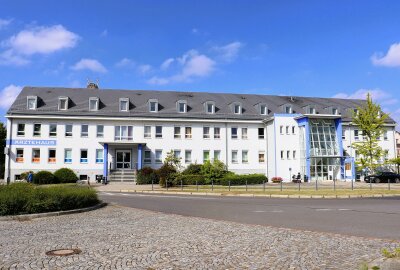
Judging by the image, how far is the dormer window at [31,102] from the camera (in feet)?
151

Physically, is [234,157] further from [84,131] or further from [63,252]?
[63,252]

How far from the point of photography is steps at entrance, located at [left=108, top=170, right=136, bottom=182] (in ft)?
143

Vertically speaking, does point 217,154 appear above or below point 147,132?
below

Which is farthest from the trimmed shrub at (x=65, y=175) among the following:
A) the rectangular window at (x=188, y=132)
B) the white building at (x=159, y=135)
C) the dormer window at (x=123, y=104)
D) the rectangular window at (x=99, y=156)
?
the rectangular window at (x=188, y=132)

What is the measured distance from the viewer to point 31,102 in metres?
46.4

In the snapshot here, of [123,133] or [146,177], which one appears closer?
[146,177]

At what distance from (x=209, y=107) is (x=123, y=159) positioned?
42.8ft

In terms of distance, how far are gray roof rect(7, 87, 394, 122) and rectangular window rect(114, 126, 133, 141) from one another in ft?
5.21

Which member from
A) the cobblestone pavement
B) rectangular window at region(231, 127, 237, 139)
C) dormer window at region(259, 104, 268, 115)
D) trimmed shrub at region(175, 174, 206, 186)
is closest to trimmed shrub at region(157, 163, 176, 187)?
trimmed shrub at region(175, 174, 206, 186)

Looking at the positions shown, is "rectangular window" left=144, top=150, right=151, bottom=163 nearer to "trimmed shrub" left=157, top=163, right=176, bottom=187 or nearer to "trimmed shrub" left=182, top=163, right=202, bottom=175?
"trimmed shrub" left=182, top=163, right=202, bottom=175

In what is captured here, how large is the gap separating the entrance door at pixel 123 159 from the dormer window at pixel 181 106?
846 cm

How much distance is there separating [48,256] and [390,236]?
757 cm

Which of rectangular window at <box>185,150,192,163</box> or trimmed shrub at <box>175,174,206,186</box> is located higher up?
rectangular window at <box>185,150,192,163</box>

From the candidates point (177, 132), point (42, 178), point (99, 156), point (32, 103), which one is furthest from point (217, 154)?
point (32, 103)
